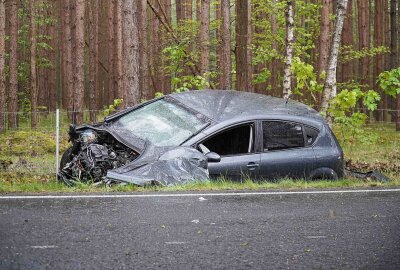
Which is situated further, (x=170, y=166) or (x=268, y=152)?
(x=268, y=152)

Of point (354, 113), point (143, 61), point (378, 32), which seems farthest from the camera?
point (378, 32)

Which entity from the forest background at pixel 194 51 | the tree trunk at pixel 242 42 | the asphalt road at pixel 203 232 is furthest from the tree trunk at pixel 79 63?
the asphalt road at pixel 203 232

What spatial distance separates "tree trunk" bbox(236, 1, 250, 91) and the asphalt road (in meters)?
10.2

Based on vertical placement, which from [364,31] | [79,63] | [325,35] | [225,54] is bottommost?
[225,54]

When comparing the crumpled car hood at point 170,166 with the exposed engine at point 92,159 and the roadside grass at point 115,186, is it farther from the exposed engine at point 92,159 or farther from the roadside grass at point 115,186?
the exposed engine at point 92,159

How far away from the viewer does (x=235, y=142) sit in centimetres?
831

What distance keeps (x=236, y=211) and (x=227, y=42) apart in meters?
14.6

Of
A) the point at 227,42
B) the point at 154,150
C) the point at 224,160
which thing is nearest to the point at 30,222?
the point at 154,150

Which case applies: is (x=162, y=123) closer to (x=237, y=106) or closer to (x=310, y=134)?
(x=237, y=106)

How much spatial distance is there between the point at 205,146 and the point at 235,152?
1.76ft

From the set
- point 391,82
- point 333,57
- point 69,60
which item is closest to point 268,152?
point 391,82

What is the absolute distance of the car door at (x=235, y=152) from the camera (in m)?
7.98

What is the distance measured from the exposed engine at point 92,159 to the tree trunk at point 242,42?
9048mm

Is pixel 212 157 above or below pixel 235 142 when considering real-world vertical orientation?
below
